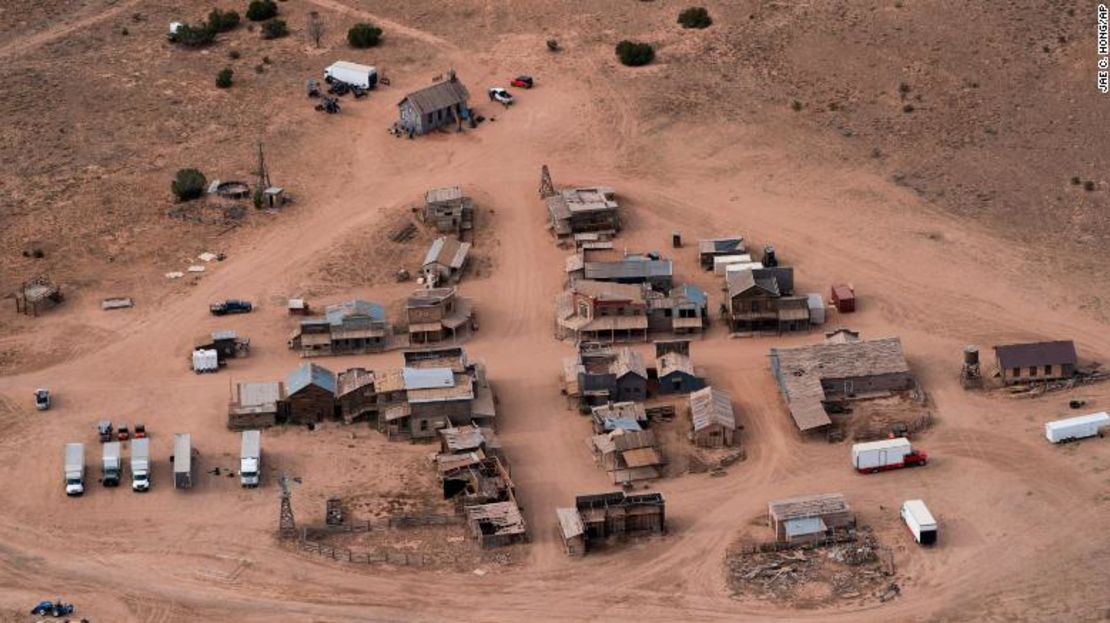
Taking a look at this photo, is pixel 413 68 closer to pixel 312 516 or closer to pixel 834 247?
pixel 834 247

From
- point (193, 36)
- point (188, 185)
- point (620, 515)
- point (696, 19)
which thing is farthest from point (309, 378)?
point (696, 19)

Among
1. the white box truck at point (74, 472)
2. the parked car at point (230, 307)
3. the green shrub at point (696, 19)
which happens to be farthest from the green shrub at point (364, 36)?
the white box truck at point (74, 472)

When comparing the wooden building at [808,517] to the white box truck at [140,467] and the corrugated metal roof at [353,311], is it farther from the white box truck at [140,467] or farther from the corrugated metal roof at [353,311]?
the white box truck at [140,467]

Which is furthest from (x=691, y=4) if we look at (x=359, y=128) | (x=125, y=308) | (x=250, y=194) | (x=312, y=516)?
(x=312, y=516)

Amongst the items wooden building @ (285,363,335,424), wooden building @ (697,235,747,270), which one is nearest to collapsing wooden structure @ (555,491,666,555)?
wooden building @ (285,363,335,424)

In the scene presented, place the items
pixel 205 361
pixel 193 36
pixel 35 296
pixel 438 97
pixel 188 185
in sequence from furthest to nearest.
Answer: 1. pixel 193 36
2. pixel 438 97
3. pixel 188 185
4. pixel 35 296
5. pixel 205 361

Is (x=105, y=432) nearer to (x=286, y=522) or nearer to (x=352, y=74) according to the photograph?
(x=286, y=522)
